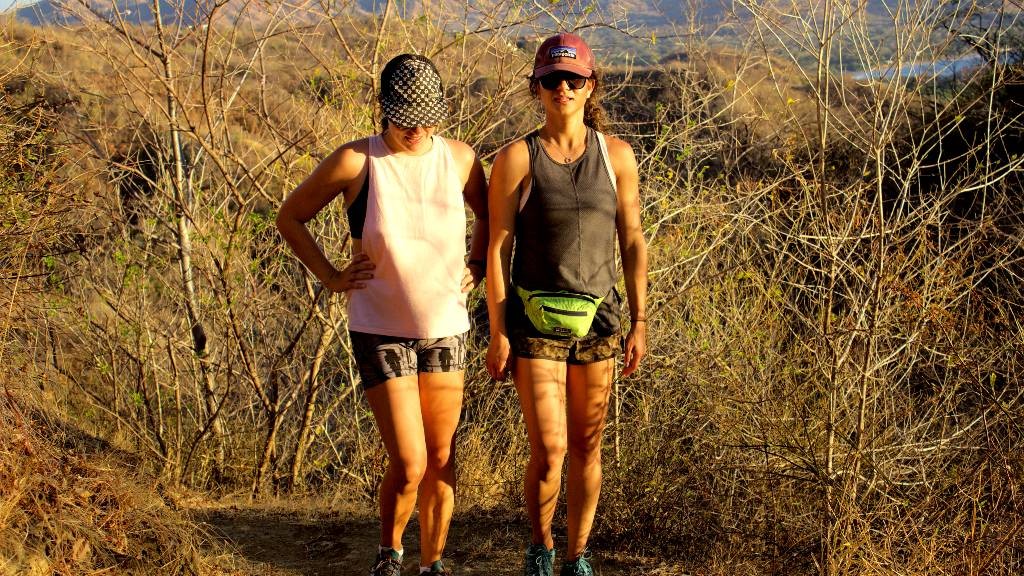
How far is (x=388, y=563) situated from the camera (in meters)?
3.49

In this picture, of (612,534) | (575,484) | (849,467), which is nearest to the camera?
(575,484)

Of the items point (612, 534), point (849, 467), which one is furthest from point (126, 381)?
point (849, 467)

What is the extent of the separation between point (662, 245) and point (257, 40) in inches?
103

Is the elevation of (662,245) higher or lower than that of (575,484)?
higher

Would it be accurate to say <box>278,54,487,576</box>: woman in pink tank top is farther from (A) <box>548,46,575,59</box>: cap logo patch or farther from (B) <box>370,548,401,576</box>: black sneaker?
(A) <box>548,46,575,59</box>: cap logo patch

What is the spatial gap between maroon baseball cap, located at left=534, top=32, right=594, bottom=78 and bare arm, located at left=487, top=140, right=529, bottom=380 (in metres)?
0.27

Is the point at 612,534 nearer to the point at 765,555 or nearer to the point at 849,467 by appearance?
the point at 765,555

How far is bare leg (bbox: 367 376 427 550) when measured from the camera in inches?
129

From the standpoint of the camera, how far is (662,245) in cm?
592

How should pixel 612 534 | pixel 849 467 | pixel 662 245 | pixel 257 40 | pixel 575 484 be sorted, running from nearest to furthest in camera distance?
pixel 575 484
pixel 849 467
pixel 612 534
pixel 257 40
pixel 662 245

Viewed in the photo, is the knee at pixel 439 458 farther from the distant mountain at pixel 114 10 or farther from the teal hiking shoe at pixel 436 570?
the distant mountain at pixel 114 10

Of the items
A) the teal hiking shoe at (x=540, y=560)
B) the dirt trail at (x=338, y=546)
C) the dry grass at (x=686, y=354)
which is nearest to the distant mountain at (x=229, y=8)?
the dry grass at (x=686, y=354)

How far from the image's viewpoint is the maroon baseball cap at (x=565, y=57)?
10.8 feet

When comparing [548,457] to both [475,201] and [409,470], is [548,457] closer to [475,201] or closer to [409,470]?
[409,470]
